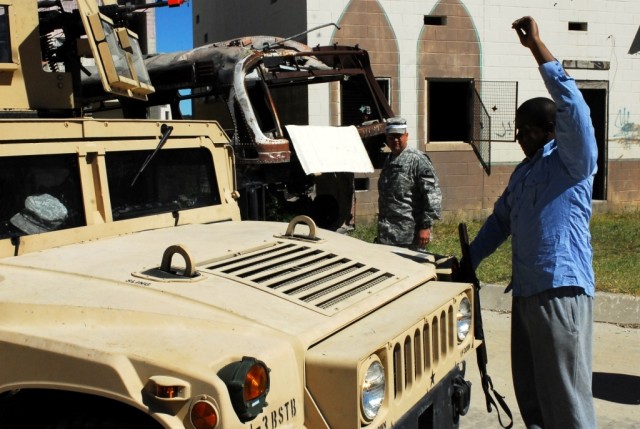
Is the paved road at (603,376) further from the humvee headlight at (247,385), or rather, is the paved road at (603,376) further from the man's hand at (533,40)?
the humvee headlight at (247,385)

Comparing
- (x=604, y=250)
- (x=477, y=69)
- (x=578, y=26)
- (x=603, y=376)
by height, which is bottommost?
(x=603, y=376)

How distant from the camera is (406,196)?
5293 mm

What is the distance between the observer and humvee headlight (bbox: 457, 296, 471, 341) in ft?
10.8

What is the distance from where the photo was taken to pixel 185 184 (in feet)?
13.2

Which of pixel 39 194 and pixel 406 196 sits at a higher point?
pixel 39 194

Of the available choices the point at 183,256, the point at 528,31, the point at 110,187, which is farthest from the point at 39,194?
the point at 528,31

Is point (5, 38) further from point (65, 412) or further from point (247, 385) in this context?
point (247, 385)

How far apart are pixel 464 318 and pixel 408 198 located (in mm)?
2045

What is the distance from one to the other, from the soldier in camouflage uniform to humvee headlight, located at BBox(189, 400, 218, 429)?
3295mm

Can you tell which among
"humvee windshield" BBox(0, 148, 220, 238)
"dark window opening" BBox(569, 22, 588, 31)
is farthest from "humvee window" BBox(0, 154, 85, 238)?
"dark window opening" BBox(569, 22, 588, 31)

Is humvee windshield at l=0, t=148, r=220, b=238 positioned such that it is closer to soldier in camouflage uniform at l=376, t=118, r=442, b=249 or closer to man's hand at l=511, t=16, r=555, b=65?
soldier in camouflage uniform at l=376, t=118, r=442, b=249

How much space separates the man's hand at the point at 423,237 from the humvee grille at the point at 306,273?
197 cm

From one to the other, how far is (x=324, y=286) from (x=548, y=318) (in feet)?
3.26

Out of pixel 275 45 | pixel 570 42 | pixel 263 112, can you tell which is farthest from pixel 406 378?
pixel 570 42
